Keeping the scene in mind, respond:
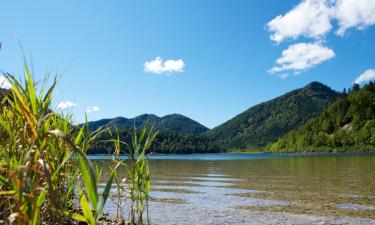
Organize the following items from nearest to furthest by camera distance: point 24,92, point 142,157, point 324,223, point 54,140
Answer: point 24,92, point 54,140, point 142,157, point 324,223

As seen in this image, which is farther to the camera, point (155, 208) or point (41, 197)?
point (155, 208)

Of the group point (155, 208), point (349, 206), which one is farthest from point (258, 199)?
point (155, 208)

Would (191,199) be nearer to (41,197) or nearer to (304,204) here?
(304,204)

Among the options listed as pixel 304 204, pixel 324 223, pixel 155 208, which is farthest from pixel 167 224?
pixel 304 204

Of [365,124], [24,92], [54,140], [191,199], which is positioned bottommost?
[191,199]

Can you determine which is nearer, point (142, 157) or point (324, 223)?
point (142, 157)

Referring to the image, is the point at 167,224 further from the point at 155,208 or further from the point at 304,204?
the point at 304,204

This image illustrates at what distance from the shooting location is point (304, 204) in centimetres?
1190

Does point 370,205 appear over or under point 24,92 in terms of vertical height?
under

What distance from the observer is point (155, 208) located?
11.6 metres

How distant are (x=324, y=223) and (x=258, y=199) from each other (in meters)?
4.85

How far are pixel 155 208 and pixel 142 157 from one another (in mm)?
5728

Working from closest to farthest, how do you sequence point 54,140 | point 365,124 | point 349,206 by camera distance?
point 54,140 < point 349,206 < point 365,124

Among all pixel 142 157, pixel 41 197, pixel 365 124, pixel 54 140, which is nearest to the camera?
pixel 41 197
